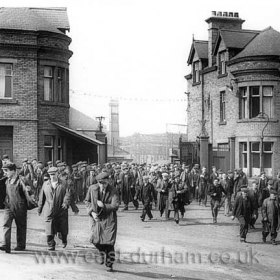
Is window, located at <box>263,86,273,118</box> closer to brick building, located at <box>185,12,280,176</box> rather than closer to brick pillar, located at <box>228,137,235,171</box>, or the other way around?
brick building, located at <box>185,12,280,176</box>

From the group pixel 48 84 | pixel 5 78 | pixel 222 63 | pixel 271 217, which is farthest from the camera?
pixel 222 63

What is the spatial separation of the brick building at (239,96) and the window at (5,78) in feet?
37.1

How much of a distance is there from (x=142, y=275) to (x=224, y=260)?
2728 mm

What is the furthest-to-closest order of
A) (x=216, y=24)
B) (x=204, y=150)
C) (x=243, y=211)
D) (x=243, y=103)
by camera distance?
(x=216, y=24)
(x=204, y=150)
(x=243, y=103)
(x=243, y=211)

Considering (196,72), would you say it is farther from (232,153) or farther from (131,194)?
(131,194)

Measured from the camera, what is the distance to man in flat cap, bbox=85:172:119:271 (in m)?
9.91

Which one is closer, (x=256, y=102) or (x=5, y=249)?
(x=5, y=249)

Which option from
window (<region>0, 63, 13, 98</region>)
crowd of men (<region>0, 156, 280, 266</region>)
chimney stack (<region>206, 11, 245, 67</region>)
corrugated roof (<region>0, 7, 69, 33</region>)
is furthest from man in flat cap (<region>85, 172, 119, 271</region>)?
chimney stack (<region>206, 11, 245, 67</region>)

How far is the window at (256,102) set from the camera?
2977cm

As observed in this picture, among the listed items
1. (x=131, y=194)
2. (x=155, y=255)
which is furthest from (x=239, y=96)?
(x=155, y=255)

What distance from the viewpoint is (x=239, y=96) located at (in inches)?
1198

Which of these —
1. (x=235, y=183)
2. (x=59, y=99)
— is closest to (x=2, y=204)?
(x=235, y=183)

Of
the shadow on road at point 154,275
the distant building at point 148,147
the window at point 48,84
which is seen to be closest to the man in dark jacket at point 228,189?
the window at point 48,84

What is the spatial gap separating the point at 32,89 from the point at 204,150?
419 inches
